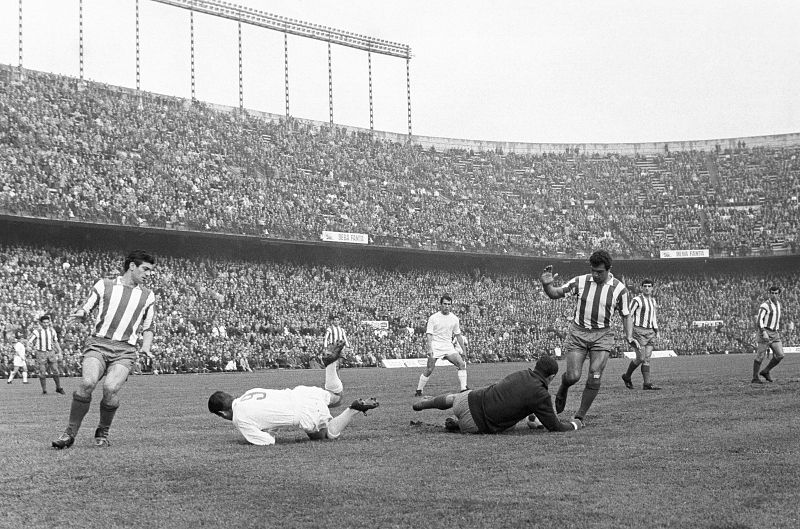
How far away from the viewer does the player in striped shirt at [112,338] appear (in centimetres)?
1115

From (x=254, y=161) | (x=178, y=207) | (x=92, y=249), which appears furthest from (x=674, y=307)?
(x=92, y=249)

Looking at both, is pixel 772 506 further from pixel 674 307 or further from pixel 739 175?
pixel 739 175

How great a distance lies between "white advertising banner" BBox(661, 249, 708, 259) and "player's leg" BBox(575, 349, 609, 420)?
172 feet

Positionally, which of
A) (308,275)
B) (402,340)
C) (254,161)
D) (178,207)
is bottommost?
(402,340)

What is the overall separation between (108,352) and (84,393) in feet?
1.88

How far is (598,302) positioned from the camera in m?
13.1

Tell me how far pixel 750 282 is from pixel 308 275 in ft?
105

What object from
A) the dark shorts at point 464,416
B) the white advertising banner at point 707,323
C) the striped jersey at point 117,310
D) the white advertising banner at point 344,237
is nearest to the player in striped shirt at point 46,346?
the striped jersey at point 117,310

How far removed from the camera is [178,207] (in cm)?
4716

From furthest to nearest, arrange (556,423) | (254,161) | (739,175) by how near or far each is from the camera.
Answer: (739,175)
(254,161)
(556,423)

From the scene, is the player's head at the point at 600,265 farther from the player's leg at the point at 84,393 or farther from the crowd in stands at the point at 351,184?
the crowd in stands at the point at 351,184

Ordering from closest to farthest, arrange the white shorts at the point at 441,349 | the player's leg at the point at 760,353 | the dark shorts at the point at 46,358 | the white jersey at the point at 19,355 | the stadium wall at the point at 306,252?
the white shorts at the point at 441,349
the player's leg at the point at 760,353
the dark shorts at the point at 46,358
the white jersey at the point at 19,355
the stadium wall at the point at 306,252

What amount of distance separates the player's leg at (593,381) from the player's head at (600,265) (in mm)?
1044

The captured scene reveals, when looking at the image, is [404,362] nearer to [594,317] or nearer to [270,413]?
[594,317]
